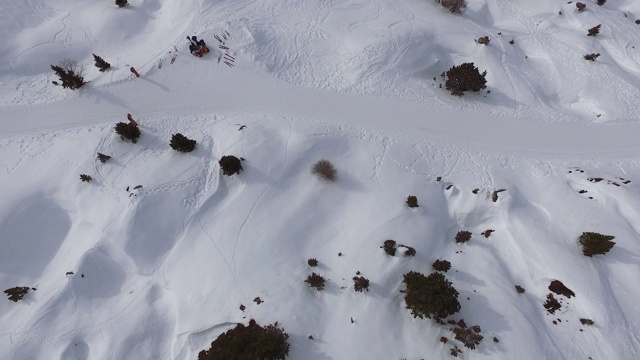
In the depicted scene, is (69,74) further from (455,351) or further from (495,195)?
(495,195)

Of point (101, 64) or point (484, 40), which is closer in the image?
point (101, 64)

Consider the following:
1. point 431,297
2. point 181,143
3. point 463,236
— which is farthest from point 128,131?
point 463,236

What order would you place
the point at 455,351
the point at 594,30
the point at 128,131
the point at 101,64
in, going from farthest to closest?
the point at 594,30 → the point at 101,64 → the point at 128,131 → the point at 455,351

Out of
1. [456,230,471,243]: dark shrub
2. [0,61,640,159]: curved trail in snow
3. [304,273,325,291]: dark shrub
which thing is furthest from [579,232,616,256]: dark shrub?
[304,273,325,291]: dark shrub

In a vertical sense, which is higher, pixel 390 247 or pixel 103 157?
pixel 103 157

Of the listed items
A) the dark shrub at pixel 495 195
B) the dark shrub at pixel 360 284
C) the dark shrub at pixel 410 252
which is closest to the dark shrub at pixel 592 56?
the dark shrub at pixel 495 195
